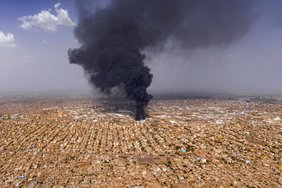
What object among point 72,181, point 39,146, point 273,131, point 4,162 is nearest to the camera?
point 72,181

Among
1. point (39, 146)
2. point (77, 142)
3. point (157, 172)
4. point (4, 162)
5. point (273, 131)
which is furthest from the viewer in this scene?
point (273, 131)

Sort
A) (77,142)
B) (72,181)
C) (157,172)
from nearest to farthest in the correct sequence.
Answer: (72,181)
(157,172)
(77,142)

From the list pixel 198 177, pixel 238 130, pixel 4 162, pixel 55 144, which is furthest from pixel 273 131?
pixel 4 162

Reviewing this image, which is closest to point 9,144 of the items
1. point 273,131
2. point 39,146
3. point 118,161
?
point 39,146

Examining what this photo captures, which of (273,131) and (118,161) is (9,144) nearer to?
(118,161)

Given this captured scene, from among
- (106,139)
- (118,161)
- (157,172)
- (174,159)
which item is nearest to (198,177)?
(157,172)

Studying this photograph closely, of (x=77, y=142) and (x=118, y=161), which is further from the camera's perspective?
(x=77, y=142)

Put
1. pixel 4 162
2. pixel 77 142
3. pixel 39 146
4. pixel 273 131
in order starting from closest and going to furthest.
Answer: pixel 4 162 < pixel 39 146 < pixel 77 142 < pixel 273 131

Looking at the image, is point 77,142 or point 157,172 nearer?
point 157,172

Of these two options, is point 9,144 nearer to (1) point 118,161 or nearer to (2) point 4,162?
(2) point 4,162
